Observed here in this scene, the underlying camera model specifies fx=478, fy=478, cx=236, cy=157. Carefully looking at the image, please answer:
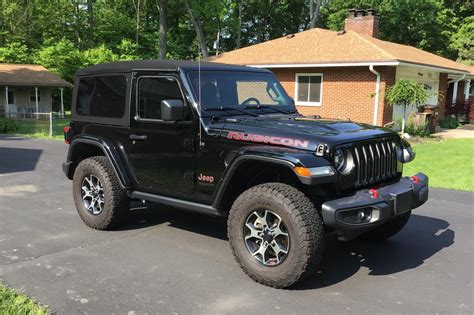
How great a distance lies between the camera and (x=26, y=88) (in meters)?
34.2

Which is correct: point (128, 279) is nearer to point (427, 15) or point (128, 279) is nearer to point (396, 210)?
point (396, 210)

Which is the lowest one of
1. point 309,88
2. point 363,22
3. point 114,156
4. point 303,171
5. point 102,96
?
point 114,156

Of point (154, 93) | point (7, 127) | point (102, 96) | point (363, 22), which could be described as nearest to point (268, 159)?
point (154, 93)

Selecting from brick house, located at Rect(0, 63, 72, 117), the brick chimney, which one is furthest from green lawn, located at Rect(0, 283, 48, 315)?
brick house, located at Rect(0, 63, 72, 117)

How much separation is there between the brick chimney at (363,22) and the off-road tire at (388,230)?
18.9 metres

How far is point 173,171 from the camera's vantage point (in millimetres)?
4957

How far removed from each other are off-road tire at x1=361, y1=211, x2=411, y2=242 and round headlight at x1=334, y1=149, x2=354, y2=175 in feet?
4.66

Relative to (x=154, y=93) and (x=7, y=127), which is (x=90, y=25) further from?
(x=154, y=93)

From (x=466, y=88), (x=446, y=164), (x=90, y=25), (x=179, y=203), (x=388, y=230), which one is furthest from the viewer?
(x=90, y=25)

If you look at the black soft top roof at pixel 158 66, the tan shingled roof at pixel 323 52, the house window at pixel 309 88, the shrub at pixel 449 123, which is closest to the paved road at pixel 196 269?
the black soft top roof at pixel 158 66

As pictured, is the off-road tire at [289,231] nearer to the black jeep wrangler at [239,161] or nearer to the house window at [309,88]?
the black jeep wrangler at [239,161]

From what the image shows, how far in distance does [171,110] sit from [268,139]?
1.01 meters

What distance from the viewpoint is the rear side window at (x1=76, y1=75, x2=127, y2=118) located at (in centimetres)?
549

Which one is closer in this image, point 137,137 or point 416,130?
point 137,137
